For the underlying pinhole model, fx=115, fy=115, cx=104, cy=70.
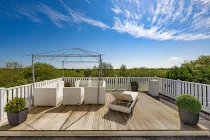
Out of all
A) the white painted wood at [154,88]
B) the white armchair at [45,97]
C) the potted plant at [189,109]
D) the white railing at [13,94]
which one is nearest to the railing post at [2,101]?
the white railing at [13,94]

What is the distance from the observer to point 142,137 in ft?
8.18

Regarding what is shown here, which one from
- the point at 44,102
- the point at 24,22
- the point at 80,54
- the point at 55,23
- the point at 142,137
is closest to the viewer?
the point at 142,137

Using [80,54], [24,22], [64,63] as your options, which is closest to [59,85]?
[80,54]

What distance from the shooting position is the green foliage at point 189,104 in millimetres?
2699

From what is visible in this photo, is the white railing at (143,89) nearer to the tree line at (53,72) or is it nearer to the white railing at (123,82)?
the white railing at (123,82)

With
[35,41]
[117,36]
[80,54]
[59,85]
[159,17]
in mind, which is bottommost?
[59,85]

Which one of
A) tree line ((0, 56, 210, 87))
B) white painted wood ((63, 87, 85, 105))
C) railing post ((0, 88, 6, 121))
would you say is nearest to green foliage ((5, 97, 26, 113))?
railing post ((0, 88, 6, 121))

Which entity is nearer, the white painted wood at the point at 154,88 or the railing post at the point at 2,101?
the railing post at the point at 2,101

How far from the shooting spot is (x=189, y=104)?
274 centimetres

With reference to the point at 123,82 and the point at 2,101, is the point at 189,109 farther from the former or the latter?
the point at 123,82

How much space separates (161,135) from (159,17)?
28.5 feet

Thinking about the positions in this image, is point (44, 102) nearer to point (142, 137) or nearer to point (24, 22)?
point (142, 137)

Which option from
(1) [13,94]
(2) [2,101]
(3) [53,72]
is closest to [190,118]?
(2) [2,101]

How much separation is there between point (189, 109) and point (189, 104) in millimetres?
118
